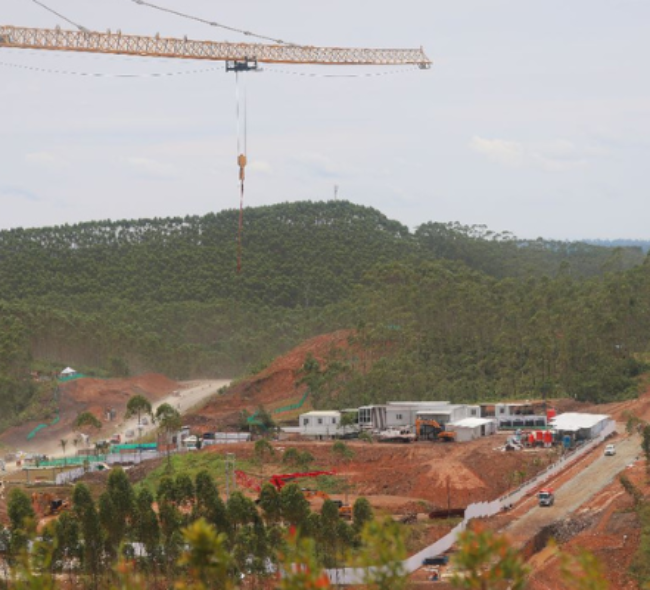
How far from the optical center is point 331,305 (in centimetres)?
12062

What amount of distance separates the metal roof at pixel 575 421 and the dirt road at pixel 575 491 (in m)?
1.71

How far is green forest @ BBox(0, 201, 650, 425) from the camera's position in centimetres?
7875

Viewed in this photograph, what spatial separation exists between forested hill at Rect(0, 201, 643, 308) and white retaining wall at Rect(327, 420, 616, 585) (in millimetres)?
70101

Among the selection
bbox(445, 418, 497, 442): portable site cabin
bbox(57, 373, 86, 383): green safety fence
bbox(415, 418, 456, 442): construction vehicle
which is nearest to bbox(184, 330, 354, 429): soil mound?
bbox(57, 373, 86, 383): green safety fence

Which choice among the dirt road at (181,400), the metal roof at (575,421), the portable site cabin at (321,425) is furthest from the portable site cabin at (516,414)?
the dirt road at (181,400)

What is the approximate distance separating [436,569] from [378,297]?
6171 cm

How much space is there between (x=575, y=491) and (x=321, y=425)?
64.1 ft

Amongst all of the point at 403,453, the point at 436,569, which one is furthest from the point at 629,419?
the point at 436,569

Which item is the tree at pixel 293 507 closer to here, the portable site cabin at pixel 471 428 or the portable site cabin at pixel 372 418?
the portable site cabin at pixel 471 428

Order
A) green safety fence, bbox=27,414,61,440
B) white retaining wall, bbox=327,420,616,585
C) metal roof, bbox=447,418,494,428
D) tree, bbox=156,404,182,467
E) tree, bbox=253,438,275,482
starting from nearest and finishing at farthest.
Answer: white retaining wall, bbox=327,420,616,585
tree, bbox=253,438,275,482
tree, bbox=156,404,182,467
metal roof, bbox=447,418,494,428
green safety fence, bbox=27,414,61,440

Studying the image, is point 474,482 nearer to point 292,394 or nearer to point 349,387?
point 349,387

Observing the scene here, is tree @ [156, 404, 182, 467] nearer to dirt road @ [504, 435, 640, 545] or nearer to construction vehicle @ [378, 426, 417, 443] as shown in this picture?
construction vehicle @ [378, 426, 417, 443]

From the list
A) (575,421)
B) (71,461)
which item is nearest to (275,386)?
(71,461)

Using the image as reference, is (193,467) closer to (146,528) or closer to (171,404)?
(146,528)
